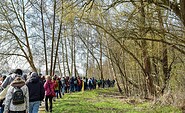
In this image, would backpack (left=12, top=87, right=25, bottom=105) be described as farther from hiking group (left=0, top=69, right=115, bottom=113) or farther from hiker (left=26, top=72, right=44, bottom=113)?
hiker (left=26, top=72, right=44, bottom=113)

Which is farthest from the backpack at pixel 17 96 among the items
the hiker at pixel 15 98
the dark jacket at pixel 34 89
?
the dark jacket at pixel 34 89

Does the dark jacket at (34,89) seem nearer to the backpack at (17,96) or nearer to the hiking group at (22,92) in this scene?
the hiking group at (22,92)

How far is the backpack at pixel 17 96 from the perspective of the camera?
693 centimetres

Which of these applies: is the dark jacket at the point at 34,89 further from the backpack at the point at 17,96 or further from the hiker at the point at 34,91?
the backpack at the point at 17,96

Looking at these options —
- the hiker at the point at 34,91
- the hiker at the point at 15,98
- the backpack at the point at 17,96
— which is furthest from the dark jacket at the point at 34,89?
the backpack at the point at 17,96

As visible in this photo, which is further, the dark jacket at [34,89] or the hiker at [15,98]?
the dark jacket at [34,89]

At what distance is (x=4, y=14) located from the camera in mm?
22969

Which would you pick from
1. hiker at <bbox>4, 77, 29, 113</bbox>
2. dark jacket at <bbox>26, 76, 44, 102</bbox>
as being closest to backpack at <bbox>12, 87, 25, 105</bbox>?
hiker at <bbox>4, 77, 29, 113</bbox>

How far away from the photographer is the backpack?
6.93m

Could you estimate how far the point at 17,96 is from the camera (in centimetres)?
696

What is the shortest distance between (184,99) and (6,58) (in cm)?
1461

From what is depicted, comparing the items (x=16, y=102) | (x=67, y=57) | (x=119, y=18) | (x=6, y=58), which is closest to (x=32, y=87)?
(x=16, y=102)

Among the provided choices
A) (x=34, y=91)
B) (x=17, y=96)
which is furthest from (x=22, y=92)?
(x=34, y=91)

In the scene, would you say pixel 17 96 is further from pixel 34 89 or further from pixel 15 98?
pixel 34 89
